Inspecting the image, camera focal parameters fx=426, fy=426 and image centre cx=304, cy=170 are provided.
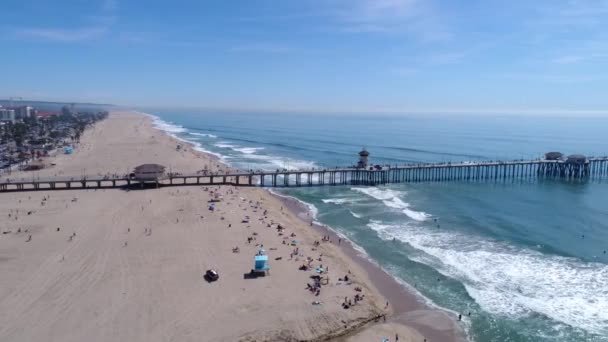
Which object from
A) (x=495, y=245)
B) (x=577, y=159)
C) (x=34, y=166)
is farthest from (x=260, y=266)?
(x=577, y=159)

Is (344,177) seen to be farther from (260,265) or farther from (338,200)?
(260,265)

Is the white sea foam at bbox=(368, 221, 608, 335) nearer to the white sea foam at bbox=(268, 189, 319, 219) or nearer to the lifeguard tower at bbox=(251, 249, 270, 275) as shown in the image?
the white sea foam at bbox=(268, 189, 319, 219)

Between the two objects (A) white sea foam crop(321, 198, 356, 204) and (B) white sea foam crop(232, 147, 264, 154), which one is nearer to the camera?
(A) white sea foam crop(321, 198, 356, 204)

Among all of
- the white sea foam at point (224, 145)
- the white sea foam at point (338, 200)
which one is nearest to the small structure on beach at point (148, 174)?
the white sea foam at point (338, 200)

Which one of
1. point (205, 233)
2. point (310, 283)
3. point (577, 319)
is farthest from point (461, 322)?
point (205, 233)

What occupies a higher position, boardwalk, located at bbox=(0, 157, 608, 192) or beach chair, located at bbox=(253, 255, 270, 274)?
boardwalk, located at bbox=(0, 157, 608, 192)

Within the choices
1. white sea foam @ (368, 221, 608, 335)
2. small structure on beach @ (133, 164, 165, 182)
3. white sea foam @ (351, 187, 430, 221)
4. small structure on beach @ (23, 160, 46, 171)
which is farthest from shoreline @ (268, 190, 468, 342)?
small structure on beach @ (23, 160, 46, 171)
